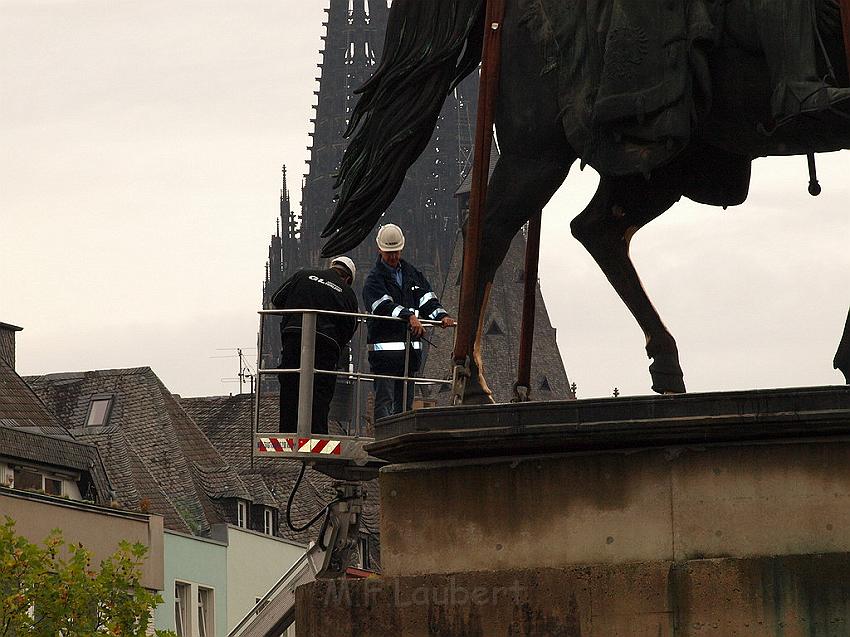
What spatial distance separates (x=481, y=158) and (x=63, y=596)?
62.5 feet

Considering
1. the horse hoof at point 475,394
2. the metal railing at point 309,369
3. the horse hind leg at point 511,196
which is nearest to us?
the horse hoof at point 475,394

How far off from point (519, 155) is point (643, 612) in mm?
2304

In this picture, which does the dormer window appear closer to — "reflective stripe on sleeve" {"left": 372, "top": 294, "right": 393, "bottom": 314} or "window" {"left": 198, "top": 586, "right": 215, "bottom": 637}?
"window" {"left": 198, "top": 586, "right": 215, "bottom": 637}

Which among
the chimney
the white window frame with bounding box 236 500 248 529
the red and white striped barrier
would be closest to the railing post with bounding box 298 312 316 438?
the red and white striped barrier

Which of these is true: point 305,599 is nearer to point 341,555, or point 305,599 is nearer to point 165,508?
point 341,555

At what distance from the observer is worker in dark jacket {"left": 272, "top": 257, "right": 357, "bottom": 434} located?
13688mm

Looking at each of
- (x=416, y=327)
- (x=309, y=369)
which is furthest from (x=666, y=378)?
(x=416, y=327)

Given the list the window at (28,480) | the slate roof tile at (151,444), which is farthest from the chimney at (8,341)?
the window at (28,480)

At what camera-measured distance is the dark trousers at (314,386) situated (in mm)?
13688

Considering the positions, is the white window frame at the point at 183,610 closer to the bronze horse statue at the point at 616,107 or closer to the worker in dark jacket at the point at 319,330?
the worker in dark jacket at the point at 319,330

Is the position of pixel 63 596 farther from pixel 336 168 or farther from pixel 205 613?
pixel 336 168

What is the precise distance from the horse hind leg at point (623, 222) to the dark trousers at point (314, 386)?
338 centimetres

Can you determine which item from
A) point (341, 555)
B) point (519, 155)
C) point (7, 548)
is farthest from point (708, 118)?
point (7, 548)

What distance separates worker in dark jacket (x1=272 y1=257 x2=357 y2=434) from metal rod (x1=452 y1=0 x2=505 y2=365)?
122 inches
